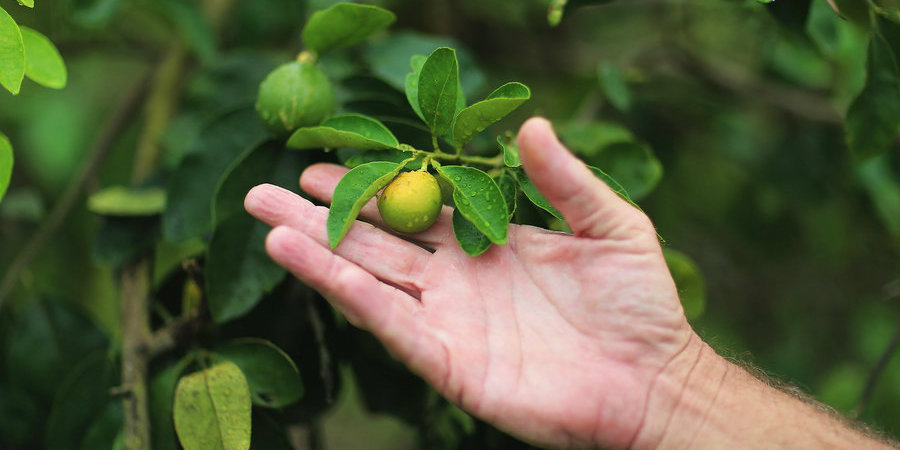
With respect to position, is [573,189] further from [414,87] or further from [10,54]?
[10,54]

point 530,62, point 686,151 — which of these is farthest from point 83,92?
point 686,151

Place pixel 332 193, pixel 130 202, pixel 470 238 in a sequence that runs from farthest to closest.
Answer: pixel 130 202 → pixel 332 193 → pixel 470 238

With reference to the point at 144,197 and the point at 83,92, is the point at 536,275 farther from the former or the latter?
the point at 83,92

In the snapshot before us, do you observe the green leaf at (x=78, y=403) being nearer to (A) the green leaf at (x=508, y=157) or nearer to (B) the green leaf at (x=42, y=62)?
(B) the green leaf at (x=42, y=62)

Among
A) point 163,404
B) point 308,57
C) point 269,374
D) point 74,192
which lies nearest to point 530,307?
point 269,374

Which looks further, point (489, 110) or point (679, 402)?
point (679, 402)
